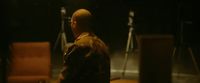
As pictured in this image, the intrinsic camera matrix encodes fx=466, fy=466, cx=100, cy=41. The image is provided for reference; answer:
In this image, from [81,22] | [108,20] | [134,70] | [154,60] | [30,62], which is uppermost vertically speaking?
[81,22]

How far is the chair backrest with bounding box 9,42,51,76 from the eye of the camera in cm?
680

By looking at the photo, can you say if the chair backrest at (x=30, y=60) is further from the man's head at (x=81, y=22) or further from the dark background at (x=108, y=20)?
the man's head at (x=81, y=22)

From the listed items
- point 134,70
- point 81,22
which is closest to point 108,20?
point 134,70

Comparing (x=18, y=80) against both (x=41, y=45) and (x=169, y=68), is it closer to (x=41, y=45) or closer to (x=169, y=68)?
(x=41, y=45)

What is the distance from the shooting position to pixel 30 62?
22.6 ft

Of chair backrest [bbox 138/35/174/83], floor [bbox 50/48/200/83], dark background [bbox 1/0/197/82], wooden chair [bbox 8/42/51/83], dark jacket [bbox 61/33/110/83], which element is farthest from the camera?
dark background [bbox 1/0/197/82]

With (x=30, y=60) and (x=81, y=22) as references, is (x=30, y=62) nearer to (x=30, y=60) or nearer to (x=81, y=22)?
(x=30, y=60)

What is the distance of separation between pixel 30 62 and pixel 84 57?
3564 mm

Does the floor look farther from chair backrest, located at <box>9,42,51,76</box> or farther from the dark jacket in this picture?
the dark jacket

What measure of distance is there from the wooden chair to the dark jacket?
3231 mm

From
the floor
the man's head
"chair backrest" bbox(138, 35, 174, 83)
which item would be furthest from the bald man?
the floor

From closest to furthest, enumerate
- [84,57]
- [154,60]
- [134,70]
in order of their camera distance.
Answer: [84,57]
[154,60]
[134,70]

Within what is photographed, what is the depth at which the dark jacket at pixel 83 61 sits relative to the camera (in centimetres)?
347

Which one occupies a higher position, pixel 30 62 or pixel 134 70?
pixel 30 62
